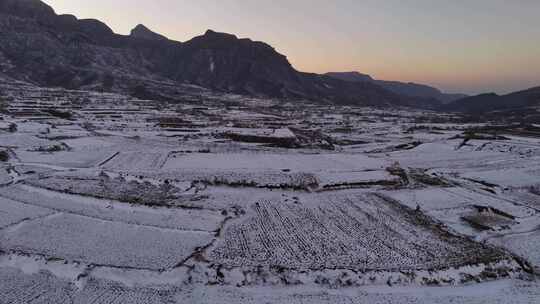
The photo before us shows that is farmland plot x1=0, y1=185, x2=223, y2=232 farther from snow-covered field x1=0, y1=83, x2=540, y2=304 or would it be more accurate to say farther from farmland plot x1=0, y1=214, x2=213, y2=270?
farmland plot x1=0, y1=214, x2=213, y2=270

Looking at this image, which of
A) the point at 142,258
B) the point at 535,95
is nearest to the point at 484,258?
the point at 142,258

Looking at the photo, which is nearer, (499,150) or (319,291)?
(319,291)

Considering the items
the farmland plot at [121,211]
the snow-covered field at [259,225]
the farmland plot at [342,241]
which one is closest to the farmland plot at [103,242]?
the snow-covered field at [259,225]

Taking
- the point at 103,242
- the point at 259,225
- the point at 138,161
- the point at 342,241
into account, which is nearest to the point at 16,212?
the point at 103,242

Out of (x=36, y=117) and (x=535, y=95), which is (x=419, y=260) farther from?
(x=535, y=95)

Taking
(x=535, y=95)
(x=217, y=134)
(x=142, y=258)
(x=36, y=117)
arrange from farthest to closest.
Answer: (x=535, y=95) → (x=36, y=117) → (x=217, y=134) → (x=142, y=258)

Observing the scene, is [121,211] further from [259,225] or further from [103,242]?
[259,225]

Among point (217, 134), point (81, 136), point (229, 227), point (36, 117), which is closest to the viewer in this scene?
point (229, 227)
